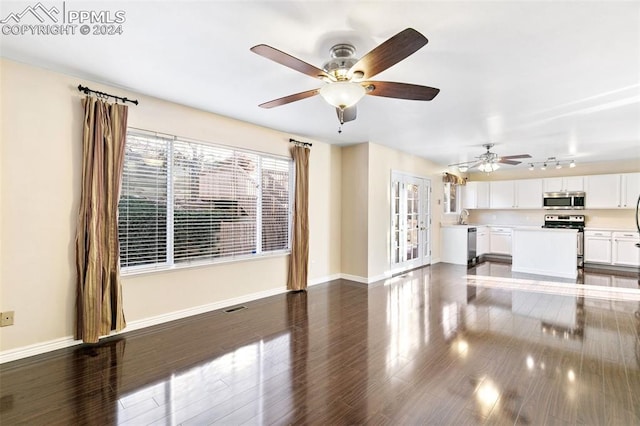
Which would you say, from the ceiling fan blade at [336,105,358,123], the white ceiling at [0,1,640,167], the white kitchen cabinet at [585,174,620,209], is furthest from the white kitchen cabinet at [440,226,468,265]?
the ceiling fan blade at [336,105,358,123]

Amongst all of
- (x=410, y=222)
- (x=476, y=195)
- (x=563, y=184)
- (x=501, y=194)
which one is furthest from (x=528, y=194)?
(x=410, y=222)

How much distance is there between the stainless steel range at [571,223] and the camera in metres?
7.02

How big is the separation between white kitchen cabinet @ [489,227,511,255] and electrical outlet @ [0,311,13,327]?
9.38m

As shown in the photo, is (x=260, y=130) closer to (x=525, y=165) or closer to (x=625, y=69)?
(x=625, y=69)

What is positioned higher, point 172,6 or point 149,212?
point 172,6

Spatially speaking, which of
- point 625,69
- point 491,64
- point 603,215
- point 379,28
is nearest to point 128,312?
point 379,28

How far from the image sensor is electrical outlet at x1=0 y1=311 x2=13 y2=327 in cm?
254

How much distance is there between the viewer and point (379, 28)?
2.04m

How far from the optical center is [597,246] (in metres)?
6.85

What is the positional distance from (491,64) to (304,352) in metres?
3.07

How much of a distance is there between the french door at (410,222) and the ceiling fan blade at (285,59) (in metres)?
4.21

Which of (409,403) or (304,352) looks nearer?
(409,403)

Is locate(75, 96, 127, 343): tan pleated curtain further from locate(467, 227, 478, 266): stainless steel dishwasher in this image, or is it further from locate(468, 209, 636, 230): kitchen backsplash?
locate(468, 209, 636, 230): kitchen backsplash

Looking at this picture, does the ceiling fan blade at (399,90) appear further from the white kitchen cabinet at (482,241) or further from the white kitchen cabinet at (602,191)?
the white kitchen cabinet at (602,191)
